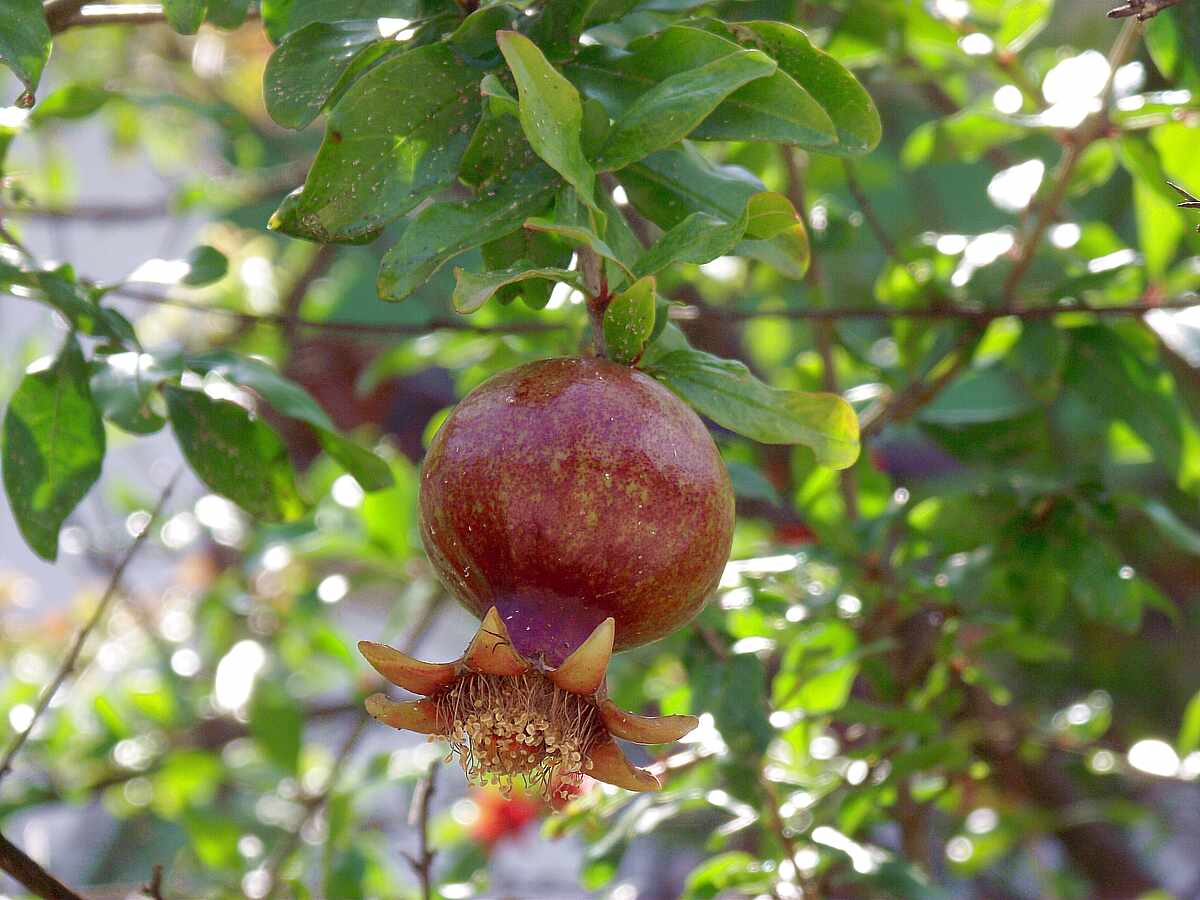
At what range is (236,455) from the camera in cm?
98

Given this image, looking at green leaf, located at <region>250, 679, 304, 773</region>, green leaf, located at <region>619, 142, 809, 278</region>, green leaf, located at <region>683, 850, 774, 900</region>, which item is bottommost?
green leaf, located at <region>250, 679, 304, 773</region>

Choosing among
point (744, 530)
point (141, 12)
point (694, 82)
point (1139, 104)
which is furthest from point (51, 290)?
point (744, 530)

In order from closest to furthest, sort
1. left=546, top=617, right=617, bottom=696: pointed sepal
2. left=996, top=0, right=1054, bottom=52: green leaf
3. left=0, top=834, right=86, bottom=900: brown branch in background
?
left=546, top=617, right=617, bottom=696: pointed sepal, left=0, top=834, right=86, bottom=900: brown branch in background, left=996, top=0, right=1054, bottom=52: green leaf

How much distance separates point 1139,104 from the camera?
114 centimetres

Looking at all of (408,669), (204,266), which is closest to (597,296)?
(408,669)

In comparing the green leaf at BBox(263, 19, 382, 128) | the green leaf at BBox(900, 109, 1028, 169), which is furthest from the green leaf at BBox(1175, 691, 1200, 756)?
the green leaf at BBox(263, 19, 382, 128)

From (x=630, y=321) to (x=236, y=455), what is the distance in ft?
1.33

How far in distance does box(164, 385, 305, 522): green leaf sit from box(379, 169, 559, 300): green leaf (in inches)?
12.2

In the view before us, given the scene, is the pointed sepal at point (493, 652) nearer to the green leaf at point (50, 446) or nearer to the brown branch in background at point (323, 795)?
the green leaf at point (50, 446)

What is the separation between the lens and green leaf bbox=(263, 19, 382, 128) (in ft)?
2.60

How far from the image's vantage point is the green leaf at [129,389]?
0.88m

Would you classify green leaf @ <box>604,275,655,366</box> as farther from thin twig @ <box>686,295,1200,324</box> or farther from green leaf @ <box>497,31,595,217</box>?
thin twig @ <box>686,295,1200,324</box>

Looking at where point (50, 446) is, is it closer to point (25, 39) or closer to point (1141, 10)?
point (25, 39)

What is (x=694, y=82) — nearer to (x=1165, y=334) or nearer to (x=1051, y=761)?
(x=1165, y=334)
